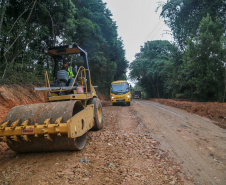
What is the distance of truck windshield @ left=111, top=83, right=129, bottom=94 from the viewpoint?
16.3 meters

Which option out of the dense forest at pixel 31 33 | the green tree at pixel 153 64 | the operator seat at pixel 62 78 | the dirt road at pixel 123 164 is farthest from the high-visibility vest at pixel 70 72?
the green tree at pixel 153 64

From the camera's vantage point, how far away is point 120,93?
635 inches

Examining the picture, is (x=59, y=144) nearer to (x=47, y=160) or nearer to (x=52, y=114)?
(x=47, y=160)

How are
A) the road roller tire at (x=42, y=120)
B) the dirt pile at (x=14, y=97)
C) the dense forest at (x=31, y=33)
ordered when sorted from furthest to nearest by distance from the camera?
the dense forest at (x=31, y=33) < the dirt pile at (x=14, y=97) < the road roller tire at (x=42, y=120)

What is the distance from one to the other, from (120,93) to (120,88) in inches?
25.1

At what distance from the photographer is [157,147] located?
15.3 ft

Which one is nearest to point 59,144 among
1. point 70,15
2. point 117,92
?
point 70,15

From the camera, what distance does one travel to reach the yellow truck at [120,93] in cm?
1596

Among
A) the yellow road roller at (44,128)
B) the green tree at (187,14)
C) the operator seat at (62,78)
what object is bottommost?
the yellow road roller at (44,128)

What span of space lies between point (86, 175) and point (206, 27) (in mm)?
15653

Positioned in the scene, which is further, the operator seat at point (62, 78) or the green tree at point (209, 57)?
the green tree at point (209, 57)

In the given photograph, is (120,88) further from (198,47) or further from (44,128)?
A: (44,128)

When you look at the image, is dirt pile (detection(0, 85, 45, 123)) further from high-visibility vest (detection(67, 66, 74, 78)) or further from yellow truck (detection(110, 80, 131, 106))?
yellow truck (detection(110, 80, 131, 106))

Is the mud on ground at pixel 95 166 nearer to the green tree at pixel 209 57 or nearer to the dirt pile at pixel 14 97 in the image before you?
the dirt pile at pixel 14 97
